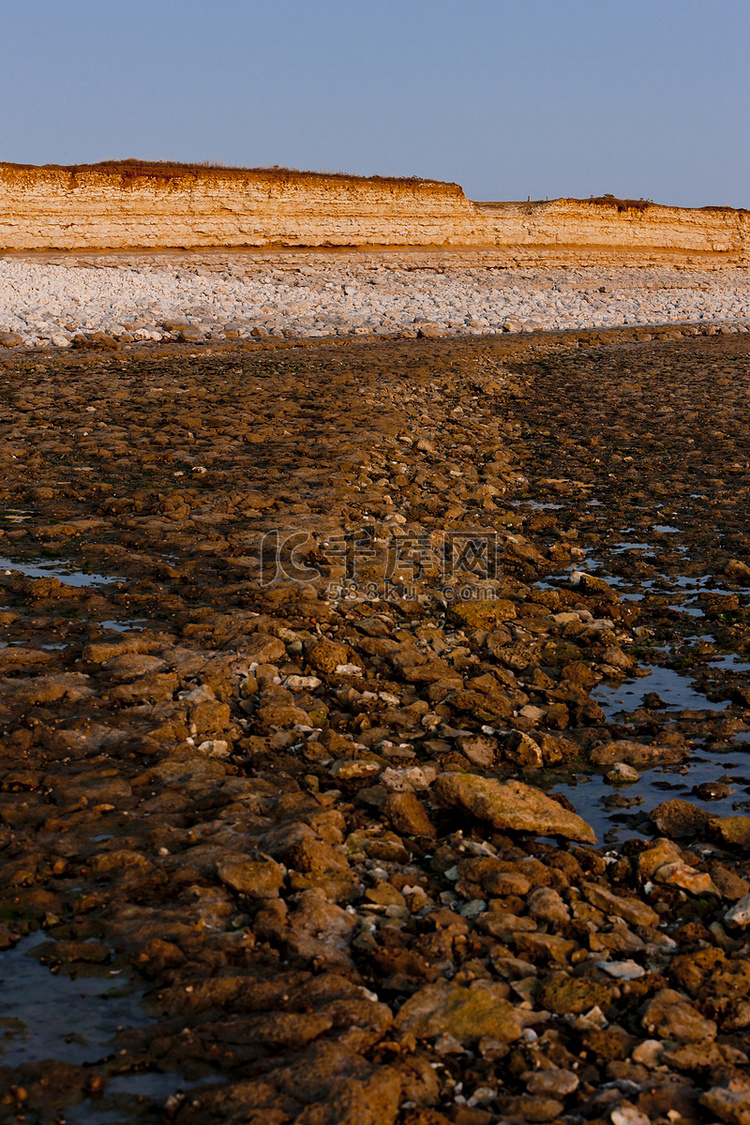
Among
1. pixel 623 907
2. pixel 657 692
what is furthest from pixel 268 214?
pixel 623 907

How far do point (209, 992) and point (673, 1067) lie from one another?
4.35 feet

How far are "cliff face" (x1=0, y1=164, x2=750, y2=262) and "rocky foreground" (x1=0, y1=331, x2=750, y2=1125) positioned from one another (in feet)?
71.4

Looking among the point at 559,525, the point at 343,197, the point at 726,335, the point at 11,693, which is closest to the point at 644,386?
the point at 559,525

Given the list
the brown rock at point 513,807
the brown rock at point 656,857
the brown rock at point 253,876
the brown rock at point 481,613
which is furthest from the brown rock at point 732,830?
the brown rock at point 481,613

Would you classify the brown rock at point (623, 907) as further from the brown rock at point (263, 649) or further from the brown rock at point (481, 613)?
the brown rock at point (481, 613)

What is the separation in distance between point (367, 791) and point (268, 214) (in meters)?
30.9

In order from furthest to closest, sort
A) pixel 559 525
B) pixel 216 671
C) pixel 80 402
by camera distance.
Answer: pixel 80 402
pixel 559 525
pixel 216 671

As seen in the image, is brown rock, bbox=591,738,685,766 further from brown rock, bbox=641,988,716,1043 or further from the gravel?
the gravel

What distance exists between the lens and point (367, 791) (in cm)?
418

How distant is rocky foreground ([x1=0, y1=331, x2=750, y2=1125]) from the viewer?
2729mm

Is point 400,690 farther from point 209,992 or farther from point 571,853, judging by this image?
point 209,992

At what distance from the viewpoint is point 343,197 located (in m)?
34.1

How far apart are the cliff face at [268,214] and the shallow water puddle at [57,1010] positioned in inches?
1121

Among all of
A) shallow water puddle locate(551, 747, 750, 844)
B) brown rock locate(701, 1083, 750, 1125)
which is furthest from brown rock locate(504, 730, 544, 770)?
brown rock locate(701, 1083, 750, 1125)
